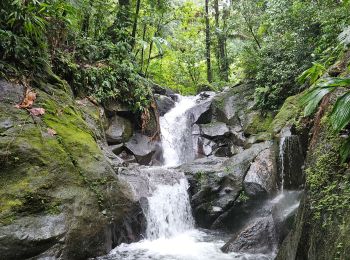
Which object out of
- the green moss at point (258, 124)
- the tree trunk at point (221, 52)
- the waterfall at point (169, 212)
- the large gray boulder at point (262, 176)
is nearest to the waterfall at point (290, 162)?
the large gray boulder at point (262, 176)

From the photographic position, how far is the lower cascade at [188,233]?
6.14m

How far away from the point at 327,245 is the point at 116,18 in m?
10.7

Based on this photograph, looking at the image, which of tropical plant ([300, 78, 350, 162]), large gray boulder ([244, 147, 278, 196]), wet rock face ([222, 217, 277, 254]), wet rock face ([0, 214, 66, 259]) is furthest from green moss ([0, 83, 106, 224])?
tropical plant ([300, 78, 350, 162])

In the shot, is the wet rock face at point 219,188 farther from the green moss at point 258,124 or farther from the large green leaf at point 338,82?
the large green leaf at point 338,82

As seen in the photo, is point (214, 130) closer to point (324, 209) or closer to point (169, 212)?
point (169, 212)

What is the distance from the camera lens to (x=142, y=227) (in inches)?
279

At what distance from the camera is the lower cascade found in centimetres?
614

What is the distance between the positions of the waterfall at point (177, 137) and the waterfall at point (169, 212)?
3227 millimetres

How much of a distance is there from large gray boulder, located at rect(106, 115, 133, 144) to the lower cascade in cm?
189

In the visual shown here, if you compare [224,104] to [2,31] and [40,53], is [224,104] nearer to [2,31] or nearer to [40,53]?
[40,53]

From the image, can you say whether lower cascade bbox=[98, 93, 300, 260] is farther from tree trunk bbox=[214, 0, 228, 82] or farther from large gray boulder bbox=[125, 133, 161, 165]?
tree trunk bbox=[214, 0, 228, 82]

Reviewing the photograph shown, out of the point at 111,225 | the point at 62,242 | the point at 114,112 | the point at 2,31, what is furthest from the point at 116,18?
the point at 62,242

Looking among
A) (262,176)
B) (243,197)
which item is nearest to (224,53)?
(262,176)

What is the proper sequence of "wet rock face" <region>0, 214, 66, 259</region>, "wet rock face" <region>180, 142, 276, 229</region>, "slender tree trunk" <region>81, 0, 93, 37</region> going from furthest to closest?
"slender tree trunk" <region>81, 0, 93, 37</region>
"wet rock face" <region>180, 142, 276, 229</region>
"wet rock face" <region>0, 214, 66, 259</region>
